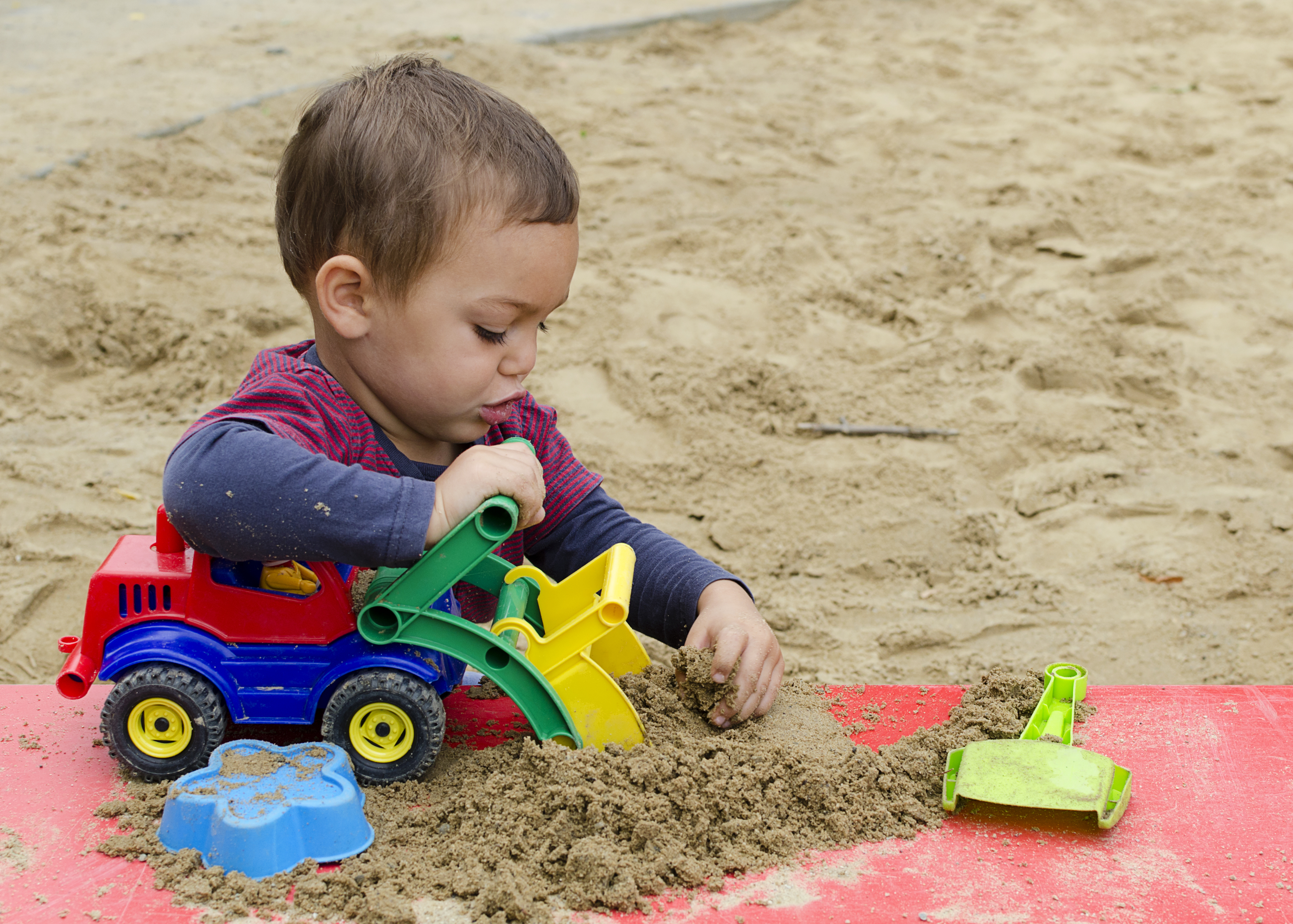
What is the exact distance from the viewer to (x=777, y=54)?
6.16 metres

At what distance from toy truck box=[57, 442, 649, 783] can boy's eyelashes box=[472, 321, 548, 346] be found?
0.82 ft

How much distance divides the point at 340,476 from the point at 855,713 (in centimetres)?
85

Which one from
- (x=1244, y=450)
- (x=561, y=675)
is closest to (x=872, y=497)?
(x=1244, y=450)

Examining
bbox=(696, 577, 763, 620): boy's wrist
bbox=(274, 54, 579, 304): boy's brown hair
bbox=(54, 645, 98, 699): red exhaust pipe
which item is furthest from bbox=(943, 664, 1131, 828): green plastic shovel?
bbox=(54, 645, 98, 699): red exhaust pipe

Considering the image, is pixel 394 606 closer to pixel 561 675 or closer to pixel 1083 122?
pixel 561 675

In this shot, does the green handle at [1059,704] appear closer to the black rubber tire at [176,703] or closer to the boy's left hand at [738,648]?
the boy's left hand at [738,648]

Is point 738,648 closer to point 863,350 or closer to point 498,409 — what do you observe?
point 498,409

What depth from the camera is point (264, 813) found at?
4.17ft

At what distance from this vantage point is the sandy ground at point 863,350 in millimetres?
2436

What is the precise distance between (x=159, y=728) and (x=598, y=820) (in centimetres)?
56

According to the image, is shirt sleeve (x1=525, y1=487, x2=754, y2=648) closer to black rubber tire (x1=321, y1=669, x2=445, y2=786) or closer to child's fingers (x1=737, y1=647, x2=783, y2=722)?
child's fingers (x1=737, y1=647, x2=783, y2=722)

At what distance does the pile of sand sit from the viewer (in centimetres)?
126

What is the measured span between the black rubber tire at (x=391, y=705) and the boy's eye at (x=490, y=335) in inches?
17.5

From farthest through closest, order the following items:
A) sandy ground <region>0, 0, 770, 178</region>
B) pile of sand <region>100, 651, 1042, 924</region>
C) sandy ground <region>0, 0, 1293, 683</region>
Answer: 1. sandy ground <region>0, 0, 770, 178</region>
2. sandy ground <region>0, 0, 1293, 683</region>
3. pile of sand <region>100, 651, 1042, 924</region>
